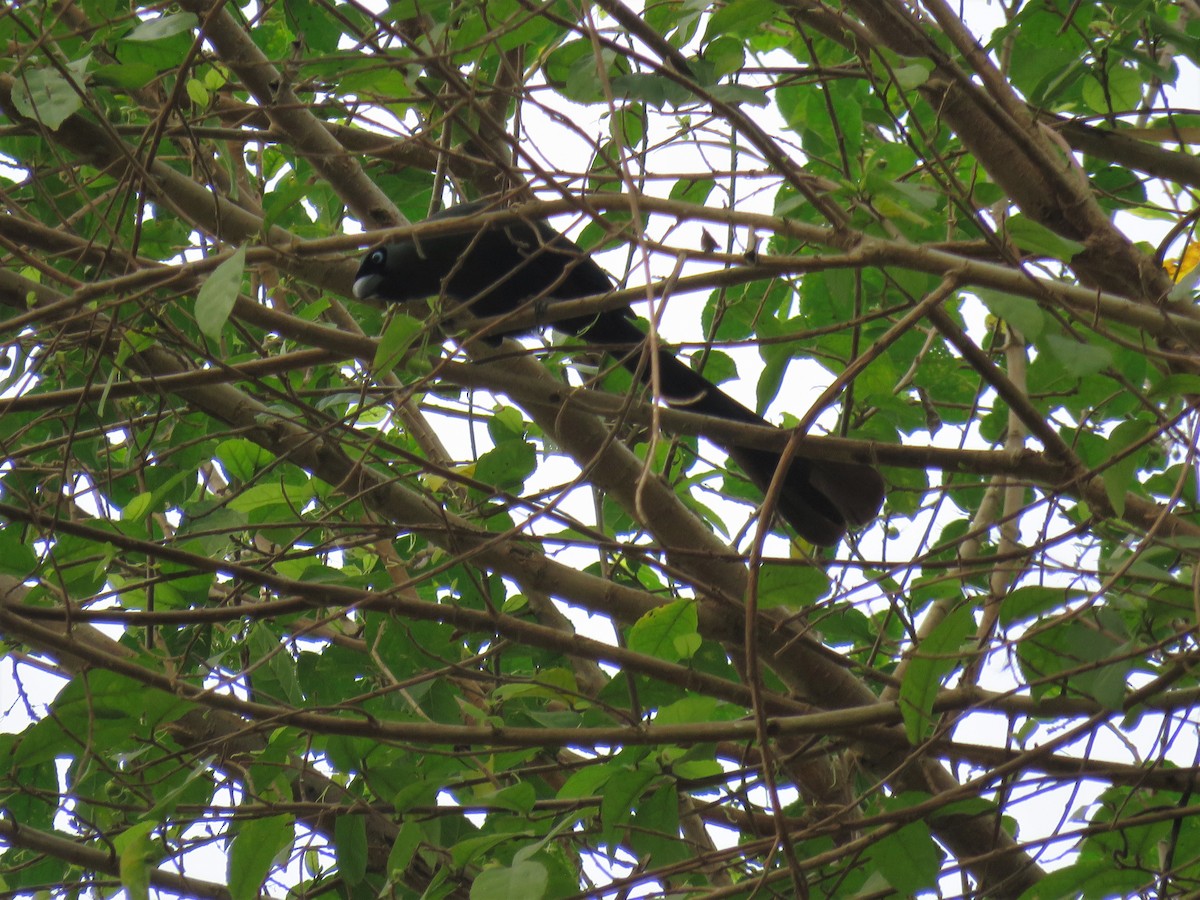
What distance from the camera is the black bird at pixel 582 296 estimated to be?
2.90 metres

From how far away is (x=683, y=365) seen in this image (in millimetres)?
3379

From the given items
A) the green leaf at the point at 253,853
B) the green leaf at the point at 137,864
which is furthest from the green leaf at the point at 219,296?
the green leaf at the point at 253,853

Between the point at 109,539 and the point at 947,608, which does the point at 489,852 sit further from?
the point at 947,608

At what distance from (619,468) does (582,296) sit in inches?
41.6

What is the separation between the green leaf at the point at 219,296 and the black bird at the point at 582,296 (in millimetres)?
540

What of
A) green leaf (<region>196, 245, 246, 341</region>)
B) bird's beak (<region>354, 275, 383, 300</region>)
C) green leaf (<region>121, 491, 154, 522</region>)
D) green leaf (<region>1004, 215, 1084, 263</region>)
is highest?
bird's beak (<region>354, 275, 383, 300</region>)

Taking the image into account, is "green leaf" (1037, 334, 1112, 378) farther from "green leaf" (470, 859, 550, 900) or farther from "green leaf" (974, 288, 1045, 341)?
"green leaf" (470, 859, 550, 900)

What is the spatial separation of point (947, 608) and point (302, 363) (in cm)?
162

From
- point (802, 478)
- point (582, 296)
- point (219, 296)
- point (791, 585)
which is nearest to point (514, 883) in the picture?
point (791, 585)

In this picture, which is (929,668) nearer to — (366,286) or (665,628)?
(665,628)

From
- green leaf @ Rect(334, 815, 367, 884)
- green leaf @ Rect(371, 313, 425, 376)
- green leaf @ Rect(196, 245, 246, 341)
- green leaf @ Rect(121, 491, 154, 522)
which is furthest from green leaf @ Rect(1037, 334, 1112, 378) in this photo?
green leaf @ Rect(121, 491, 154, 522)

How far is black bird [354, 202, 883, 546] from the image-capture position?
290 cm

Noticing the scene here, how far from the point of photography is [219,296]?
1.59 meters

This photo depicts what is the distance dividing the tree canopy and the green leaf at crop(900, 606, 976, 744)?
0.04 ft
